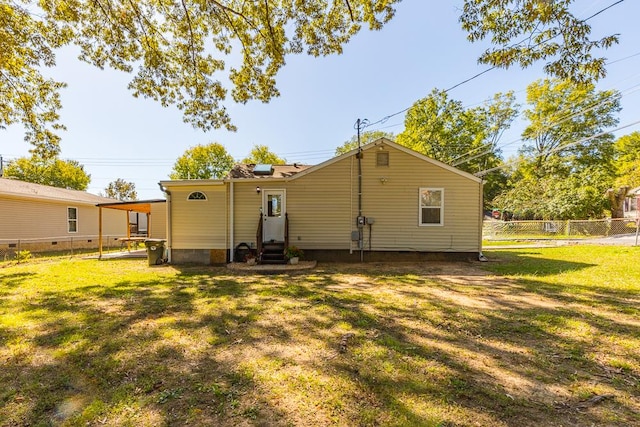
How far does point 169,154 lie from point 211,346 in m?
37.6

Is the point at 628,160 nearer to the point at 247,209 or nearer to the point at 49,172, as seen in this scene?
the point at 247,209

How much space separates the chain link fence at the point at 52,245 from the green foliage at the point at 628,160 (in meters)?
37.6

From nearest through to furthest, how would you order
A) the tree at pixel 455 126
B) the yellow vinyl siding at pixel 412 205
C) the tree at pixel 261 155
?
the yellow vinyl siding at pixel 412 205
the tree at pixel 455 126
the tree at pixel 261 155

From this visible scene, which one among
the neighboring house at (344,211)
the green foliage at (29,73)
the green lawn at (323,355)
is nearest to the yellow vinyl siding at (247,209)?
the neighboring house at (344,211)

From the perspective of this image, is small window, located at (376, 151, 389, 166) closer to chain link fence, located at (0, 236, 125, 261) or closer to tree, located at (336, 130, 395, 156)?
chain link fence, located at (0, 236, 125, 261)

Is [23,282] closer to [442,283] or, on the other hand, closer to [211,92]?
[211,92]

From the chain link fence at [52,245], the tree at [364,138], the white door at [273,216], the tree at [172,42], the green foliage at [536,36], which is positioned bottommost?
the chain link fence at [52,245]

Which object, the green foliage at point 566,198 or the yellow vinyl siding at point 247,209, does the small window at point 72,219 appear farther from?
the green foliage at point 566,198

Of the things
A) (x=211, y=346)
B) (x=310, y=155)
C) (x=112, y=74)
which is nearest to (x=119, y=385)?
(x=211, y=346)

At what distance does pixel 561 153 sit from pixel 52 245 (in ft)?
127

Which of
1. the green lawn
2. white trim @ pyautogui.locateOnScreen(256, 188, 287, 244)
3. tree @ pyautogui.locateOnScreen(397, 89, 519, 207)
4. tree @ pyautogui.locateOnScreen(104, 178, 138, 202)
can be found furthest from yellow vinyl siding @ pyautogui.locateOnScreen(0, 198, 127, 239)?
tree @ pyautogui.locateOnScreen(104, 178, 138, 202)

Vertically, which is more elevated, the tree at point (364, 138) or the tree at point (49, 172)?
the tree at point (364, 138)

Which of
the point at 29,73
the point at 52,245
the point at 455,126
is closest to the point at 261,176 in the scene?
the point at 29,73

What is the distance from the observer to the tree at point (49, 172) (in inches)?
1248
